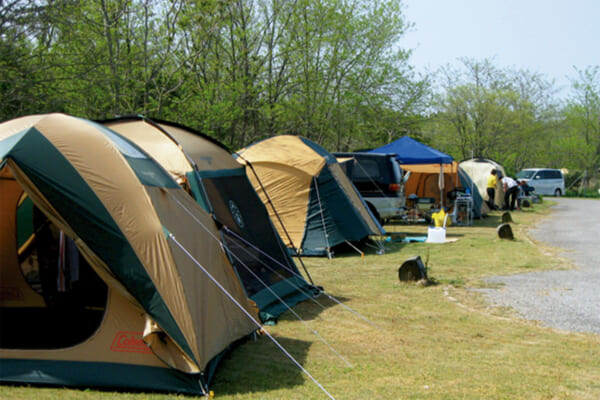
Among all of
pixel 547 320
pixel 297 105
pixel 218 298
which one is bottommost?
pixel 547 320

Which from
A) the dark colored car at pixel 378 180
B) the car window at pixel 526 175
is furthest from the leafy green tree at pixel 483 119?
the dark colored car at pixel 378 180

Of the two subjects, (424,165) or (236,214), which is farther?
(424,165)

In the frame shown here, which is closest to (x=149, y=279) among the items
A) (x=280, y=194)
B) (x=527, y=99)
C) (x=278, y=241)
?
(x=278, y=241)

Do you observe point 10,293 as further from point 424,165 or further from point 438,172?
point 438,172

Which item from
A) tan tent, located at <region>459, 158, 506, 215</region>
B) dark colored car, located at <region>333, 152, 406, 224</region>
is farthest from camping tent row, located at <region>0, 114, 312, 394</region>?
tan tent, located at <region>459, 158, 506, 215</region>

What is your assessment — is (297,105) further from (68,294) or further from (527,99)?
(527,99)

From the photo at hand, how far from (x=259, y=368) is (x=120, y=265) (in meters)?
1.50

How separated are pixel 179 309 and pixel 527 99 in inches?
1668

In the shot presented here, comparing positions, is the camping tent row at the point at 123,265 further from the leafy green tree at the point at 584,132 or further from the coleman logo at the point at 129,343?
the leafy green tree at the point at 584,132

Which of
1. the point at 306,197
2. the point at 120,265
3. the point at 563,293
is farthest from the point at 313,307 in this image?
the point at 306,197

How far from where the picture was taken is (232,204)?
7.73 m

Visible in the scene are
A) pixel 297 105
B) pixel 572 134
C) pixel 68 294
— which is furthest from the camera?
pixel 572 134

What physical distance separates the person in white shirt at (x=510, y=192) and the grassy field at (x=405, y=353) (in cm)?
1684

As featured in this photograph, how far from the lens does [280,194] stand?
12070mm
